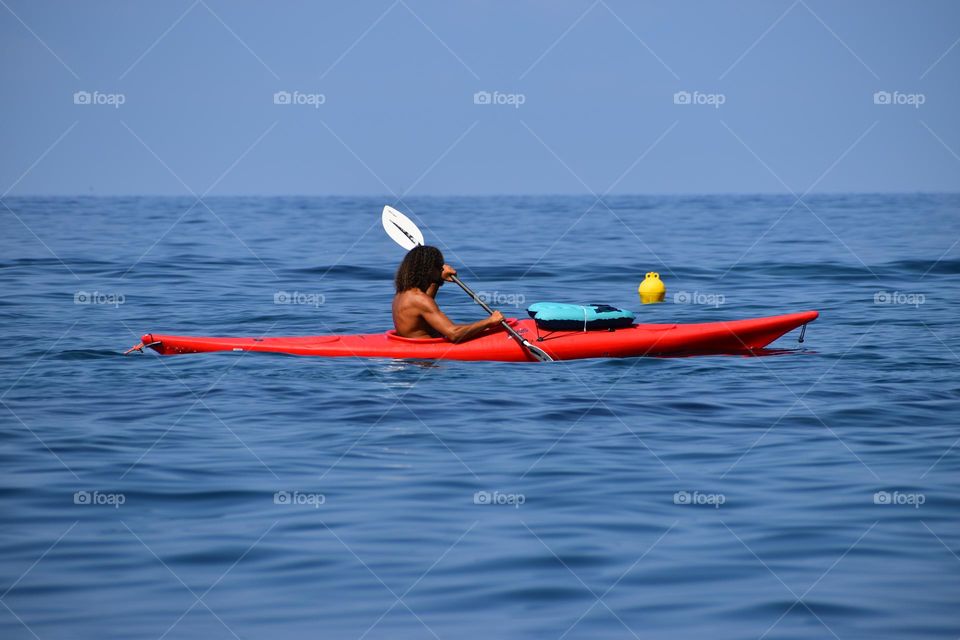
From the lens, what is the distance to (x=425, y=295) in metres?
9.38

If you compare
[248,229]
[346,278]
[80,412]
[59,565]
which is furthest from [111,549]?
[248,229]

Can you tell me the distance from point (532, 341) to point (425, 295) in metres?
0.92

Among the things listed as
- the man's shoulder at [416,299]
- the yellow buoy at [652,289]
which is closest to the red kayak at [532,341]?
the man's shoulder at [416,299]

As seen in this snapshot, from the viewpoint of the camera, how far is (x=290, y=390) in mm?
8750

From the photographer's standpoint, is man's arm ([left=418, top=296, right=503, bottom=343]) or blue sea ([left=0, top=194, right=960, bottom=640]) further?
man's arm ([left=418, top=296, right=503, bottom=343])

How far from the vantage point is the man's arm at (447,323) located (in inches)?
367

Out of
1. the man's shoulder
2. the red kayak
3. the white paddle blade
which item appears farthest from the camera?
the white paddle blade

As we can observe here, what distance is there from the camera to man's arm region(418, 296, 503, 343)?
932 centimetres

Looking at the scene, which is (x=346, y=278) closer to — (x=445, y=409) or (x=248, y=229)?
(x=445, y=409)

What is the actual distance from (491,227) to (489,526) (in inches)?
1136

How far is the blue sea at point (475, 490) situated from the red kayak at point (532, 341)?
0.38 feet

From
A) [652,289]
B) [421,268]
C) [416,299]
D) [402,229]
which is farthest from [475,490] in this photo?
[652,289]

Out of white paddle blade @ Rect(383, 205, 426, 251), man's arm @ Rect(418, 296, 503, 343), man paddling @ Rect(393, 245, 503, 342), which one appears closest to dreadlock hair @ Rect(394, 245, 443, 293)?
man paddling @ Rect(393, 245, 503, 342)

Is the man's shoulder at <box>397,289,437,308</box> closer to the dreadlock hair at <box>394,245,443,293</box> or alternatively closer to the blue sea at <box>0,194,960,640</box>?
the dreadlock hair at <box>394,245,443,293</box>
